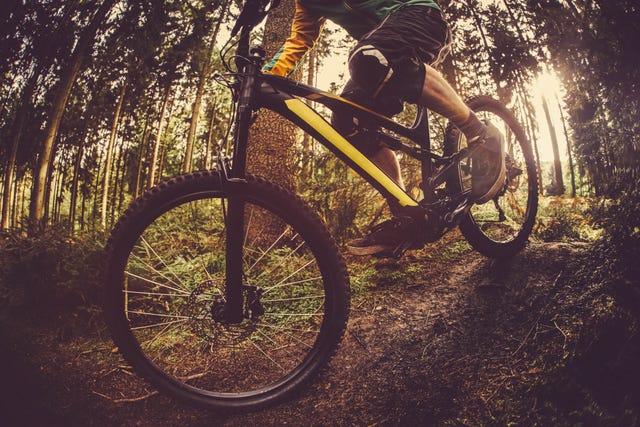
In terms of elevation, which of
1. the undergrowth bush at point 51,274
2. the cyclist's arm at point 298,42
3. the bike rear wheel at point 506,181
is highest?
the cyclist's arm at point 298,42

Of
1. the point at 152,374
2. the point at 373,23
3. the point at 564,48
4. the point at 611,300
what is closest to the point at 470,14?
the point at 564,48

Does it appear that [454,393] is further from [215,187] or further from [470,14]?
[470,14]

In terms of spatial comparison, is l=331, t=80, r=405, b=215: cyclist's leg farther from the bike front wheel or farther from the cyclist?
the bike front wheel

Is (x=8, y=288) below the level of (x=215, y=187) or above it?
below

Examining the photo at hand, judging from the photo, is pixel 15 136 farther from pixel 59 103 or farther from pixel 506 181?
pixel 506 181

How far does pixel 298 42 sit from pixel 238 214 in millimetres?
1144

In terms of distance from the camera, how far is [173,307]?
2857 mm

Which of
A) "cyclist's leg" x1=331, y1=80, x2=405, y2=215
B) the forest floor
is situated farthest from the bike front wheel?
"cyclist's leg" x1=331, y1=80, x2=405, y2=215

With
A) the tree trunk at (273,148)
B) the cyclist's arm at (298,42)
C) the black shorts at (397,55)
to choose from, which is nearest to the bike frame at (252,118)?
the black shorts at (397,55)

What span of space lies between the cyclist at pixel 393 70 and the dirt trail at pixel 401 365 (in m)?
0.57

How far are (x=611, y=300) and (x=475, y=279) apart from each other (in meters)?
0.95

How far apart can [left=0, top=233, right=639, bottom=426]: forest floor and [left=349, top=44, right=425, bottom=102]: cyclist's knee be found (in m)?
1.33

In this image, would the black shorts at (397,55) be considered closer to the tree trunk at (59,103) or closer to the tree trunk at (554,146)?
the tree trunk at (59,103)

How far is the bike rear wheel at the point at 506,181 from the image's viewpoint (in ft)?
7.74
